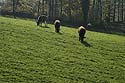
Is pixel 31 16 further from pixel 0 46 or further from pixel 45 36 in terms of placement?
pixel 0 46

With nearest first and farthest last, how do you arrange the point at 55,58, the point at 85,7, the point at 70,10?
1. the point at 55,58
2. the point at 85,7
3. the point at 70,10

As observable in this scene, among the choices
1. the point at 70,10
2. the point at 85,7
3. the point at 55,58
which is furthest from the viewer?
the point at 70,10

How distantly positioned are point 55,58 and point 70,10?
64.3 metres

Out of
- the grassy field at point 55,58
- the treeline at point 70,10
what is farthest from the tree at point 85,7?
the grassy field at point 55,58

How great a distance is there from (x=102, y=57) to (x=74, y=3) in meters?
61.1

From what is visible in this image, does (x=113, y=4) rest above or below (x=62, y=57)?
above

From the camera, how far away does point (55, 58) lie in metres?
25.8

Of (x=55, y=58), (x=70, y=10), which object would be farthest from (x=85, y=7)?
(x=55, y=58)

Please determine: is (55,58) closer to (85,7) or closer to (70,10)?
(85,7)

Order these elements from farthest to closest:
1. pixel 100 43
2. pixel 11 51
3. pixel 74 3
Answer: pixel 74 3 → pixel 100 43 → pixel 11 51

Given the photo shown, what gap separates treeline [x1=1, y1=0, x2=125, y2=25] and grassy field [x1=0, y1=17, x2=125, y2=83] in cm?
5018

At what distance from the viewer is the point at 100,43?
35062mm

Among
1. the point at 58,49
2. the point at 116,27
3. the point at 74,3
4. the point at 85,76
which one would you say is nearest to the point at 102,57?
the point at 58,49

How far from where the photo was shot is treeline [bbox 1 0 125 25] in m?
85.9
